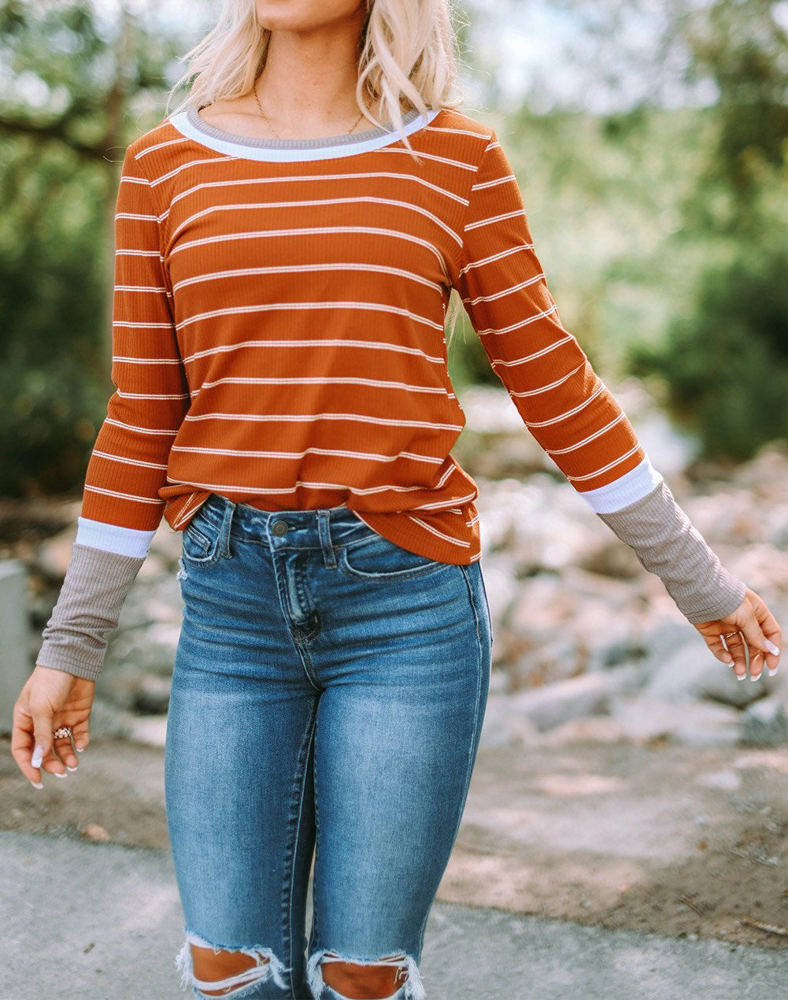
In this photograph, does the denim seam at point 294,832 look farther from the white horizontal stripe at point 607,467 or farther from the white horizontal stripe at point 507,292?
the white horizontal stripe at point 507,292

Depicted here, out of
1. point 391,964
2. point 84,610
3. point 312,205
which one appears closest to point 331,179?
point 312,205

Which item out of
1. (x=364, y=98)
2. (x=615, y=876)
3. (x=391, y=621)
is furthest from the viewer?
(x=615, y=876)

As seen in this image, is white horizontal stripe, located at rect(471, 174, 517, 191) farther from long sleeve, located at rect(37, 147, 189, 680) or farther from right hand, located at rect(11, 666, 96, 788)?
right hand, located at rect(11, 666, 96, 788)

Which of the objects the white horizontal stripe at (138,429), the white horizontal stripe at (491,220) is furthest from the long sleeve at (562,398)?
the white horizontal stripe at (138,429)

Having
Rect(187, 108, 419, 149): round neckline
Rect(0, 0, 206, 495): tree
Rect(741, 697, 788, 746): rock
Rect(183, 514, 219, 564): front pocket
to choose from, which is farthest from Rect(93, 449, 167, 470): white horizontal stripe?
Rect(0, 0, 206, 495): tree

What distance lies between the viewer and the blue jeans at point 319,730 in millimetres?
1445

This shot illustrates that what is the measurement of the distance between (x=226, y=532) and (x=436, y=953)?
147cm

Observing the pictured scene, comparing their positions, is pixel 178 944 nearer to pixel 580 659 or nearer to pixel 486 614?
pixel 486 614

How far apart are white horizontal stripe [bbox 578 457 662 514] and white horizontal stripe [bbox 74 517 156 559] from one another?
2.14 feet

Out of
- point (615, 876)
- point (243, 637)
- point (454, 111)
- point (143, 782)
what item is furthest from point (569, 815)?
point (454, 111)

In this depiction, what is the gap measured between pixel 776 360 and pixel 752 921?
1172 centimetres

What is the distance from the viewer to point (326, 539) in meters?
1.42

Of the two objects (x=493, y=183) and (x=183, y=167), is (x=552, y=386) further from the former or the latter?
(x=183, y=167)

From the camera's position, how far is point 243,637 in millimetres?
1482
